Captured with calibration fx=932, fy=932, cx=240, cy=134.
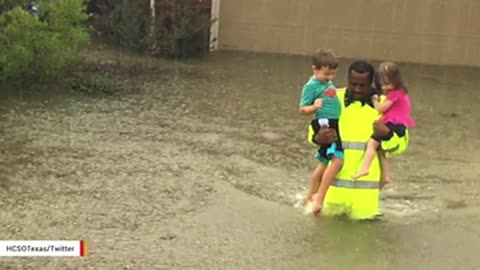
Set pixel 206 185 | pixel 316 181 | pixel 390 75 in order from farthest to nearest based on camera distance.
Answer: pixel 206 185 < pixel 316 181 < pixel 390 75

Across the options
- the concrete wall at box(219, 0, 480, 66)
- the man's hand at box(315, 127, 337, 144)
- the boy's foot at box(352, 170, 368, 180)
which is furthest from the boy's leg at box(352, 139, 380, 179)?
the concrete wall at box(219, 0, 480, 66)

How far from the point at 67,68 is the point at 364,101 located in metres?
5.18

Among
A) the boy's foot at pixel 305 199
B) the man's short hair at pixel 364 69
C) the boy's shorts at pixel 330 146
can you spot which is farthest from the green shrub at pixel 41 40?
the man's short hair at pixel 364 69

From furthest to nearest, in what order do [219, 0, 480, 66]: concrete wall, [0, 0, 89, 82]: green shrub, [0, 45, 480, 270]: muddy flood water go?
[219, 0, 480, 66]: concrete wall → [0, 0, 89, 82]: green shrub → [0, 45, 480, 270]: muddy flood water

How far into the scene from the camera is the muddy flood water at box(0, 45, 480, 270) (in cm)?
593

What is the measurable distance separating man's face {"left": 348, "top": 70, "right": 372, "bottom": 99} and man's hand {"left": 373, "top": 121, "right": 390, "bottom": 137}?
0.23 metres

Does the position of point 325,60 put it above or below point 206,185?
above

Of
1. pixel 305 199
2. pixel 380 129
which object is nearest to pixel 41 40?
pixel 305 199

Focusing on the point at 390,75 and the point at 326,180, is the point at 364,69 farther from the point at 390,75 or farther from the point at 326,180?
the point at 326,180

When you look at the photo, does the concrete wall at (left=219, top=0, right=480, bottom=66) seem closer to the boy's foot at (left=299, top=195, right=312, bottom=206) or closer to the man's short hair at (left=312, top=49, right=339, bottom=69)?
the boy's foot at (left=299, top=195, right=312, bottom=206)

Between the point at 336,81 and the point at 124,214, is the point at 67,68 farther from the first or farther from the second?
the point at 124,214

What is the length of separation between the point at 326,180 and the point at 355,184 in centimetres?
22

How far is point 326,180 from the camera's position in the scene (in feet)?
22.0

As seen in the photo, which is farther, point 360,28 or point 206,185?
point 360,28
